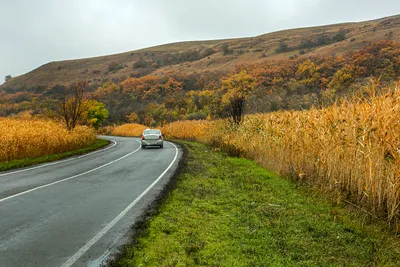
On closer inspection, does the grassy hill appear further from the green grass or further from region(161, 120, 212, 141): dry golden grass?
the green grass

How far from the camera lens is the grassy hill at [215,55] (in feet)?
253

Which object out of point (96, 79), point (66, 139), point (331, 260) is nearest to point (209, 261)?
point (331, 260)

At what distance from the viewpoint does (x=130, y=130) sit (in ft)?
172

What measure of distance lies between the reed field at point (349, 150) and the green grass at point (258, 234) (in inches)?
20.2

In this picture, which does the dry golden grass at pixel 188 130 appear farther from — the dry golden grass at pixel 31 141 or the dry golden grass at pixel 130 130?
the dry golden grass at pixel 31 141

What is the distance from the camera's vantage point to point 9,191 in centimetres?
946

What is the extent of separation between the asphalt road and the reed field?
14.1ft

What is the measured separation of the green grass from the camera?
4.66 meters

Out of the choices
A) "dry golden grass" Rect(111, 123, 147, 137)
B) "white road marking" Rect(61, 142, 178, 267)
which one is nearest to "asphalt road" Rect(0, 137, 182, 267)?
"white road marking" Rect(61, 142, 178, 267)

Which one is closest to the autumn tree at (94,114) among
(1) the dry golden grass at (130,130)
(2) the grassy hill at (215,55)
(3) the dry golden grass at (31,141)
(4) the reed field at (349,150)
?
(1) the dry golden grass at (130,130)

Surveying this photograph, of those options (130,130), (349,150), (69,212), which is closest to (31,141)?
(69,212)

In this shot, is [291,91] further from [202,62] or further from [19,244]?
[202,62]

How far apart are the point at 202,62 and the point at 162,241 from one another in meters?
98.0

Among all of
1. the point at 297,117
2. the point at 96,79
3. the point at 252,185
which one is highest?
the point at 96,79
